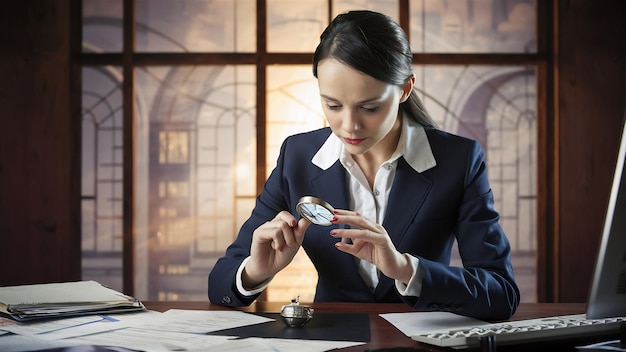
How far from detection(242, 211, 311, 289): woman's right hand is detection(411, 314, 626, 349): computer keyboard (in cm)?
50

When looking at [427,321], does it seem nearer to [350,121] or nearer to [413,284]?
[413,284]

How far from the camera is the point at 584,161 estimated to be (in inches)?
186

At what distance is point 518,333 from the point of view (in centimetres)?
140

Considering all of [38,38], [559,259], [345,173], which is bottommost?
[559,259]

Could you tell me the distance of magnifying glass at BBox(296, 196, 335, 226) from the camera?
5.66ft

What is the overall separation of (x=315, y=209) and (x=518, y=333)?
0.57m

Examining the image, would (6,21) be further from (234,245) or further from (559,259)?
(559,259)

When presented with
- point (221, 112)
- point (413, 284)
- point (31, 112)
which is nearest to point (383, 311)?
point (413, 284)

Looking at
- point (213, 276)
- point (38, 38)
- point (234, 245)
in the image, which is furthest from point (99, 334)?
point (38, 38)

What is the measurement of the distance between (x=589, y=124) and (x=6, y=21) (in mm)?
3653

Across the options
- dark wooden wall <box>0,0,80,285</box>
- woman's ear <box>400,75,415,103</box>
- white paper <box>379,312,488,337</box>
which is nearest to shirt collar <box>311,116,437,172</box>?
woman's ear <box>400,75,415,103</box>

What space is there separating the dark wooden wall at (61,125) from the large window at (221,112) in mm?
148

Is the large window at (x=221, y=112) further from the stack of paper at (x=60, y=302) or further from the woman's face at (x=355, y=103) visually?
the stack of paper at (x=60, y=302)

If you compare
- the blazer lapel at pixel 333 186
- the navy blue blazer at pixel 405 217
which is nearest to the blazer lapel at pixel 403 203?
Answer: the navy blue blazer at pixel 405 217
